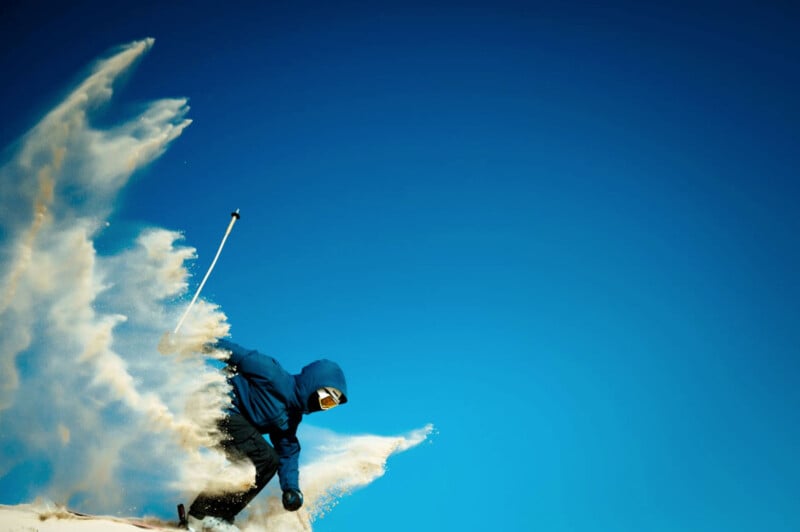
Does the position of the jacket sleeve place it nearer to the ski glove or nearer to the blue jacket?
the blue jacket

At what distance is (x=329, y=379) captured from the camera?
8711mm

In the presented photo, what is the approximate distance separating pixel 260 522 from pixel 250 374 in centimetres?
305

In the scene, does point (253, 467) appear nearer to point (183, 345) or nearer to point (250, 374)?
point (250, 374)

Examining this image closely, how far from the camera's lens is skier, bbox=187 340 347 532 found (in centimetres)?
790

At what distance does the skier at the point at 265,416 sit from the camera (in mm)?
7898

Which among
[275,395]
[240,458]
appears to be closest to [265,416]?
[275,395]

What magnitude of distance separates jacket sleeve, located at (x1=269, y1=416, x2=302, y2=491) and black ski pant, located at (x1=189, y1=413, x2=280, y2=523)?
0.14 meters

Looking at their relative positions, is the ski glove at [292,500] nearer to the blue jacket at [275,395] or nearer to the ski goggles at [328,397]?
the blue jacket at [275,395]

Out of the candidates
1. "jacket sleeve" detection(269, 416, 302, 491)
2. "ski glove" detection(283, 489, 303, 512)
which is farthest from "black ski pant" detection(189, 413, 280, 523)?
"ski glove" detection(283, 489, 303, 512)

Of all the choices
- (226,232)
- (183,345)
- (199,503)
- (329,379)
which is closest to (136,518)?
(199,503)

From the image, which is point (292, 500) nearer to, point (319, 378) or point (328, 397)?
point (328, 397)

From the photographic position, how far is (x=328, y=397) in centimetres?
859

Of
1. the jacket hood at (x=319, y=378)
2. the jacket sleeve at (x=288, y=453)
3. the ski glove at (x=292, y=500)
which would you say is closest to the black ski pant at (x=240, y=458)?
the jacket sleeve at (x=288, y=453)

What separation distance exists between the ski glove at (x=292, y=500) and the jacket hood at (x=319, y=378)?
1.36m
